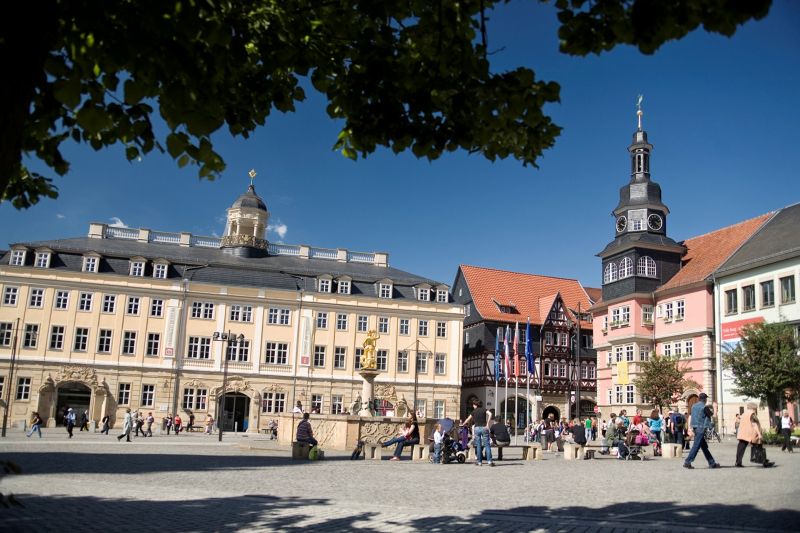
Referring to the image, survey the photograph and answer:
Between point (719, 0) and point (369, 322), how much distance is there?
2115 inches

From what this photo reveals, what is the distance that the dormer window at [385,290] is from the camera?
5892cm

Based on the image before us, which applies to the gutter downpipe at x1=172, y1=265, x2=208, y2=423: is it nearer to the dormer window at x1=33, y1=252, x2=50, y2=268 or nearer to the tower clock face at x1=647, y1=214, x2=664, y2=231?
the dormer window at x1=33, y1=252, x2=50, y2=268

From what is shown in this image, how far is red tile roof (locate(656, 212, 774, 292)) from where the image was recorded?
158 ft

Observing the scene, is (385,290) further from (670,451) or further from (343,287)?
(670,451)

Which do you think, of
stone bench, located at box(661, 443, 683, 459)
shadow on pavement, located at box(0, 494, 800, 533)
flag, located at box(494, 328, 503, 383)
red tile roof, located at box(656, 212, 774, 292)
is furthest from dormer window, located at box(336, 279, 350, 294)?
shadow on pavement, located at box(0, 494, 800, 533)

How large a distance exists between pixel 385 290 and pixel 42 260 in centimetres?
2552

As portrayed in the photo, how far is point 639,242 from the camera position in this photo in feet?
173

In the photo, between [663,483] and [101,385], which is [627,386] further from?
[663,483]

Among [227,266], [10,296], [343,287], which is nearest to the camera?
[10,296]

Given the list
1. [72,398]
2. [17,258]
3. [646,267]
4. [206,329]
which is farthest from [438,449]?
[17,258]

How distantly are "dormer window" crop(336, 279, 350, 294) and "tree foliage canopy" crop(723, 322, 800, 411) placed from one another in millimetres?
30457

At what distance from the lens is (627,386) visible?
5303 cm

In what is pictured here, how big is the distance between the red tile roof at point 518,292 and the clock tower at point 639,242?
434 inches

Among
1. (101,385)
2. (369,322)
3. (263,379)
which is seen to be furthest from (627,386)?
(101,385)
